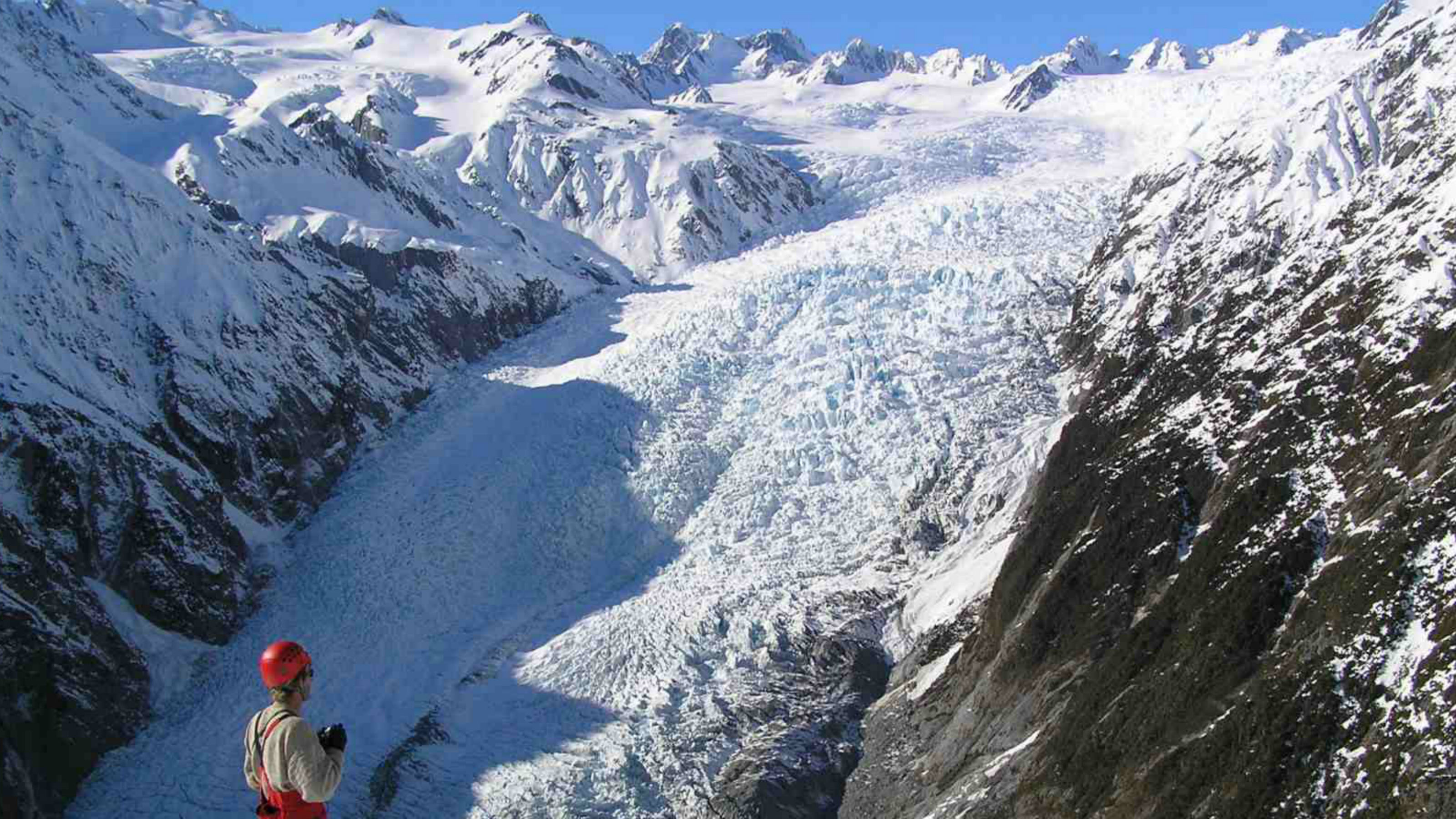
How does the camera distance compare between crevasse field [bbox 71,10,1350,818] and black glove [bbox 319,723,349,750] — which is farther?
crevasse field [bbox 71,10,1350,818]

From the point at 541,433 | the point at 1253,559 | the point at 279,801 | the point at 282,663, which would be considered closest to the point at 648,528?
the point at 541,433

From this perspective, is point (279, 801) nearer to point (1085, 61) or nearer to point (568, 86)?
point (568, 86)

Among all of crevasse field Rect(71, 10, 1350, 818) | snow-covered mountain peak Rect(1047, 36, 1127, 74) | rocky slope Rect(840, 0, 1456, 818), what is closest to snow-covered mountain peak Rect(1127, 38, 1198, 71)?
snow-covered mountain peak Rect(1047, 36, 1127, 74)

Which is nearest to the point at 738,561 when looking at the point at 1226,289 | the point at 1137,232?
the point at 1226,289

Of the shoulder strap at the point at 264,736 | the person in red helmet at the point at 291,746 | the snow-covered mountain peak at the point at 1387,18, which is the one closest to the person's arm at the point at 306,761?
the person in red helmet at the point at 291,746

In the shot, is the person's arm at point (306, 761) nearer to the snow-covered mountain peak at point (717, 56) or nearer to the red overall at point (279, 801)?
the red overall at point (279, 801)

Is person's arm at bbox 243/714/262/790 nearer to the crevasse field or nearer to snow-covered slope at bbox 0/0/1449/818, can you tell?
snow-covered slope at bbox 0/0/1449/818
